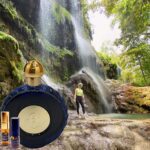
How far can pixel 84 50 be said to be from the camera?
7.63m

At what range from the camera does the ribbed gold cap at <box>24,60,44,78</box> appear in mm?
781

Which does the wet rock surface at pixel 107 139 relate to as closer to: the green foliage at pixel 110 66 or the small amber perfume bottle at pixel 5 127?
the small amber perfume bottle at pixel 5 127

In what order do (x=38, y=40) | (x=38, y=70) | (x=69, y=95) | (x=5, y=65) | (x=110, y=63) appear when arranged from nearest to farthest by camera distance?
(x=38, y=70)
(x=5, y=65)
(x=69, y=95)
(x=38, y=40)
(x=110, y=63)

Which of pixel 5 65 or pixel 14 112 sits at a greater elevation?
pixel 5 65

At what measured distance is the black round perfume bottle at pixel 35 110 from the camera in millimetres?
797

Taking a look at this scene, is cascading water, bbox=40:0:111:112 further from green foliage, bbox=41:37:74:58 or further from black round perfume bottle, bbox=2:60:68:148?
black round perfume bottle, bbox=2:60:68:148

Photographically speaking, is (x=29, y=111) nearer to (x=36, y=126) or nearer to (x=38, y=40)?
(x=36, y=126)

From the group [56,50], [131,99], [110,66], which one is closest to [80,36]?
[56,50]

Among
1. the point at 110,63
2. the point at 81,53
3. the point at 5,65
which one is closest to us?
the point at 5,65

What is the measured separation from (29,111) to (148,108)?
555cm

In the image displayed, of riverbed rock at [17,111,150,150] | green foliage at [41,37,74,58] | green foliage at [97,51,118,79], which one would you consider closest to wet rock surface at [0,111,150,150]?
riverbed rock at [17,111,150,150]

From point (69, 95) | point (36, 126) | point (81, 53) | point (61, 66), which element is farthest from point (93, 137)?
point (81, 53)

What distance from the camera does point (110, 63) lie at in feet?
29.8

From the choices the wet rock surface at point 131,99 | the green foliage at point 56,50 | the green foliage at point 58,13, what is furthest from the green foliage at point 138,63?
the green foliage at point 58,13
